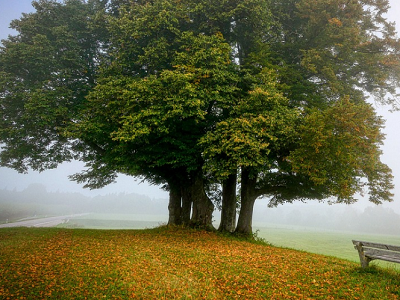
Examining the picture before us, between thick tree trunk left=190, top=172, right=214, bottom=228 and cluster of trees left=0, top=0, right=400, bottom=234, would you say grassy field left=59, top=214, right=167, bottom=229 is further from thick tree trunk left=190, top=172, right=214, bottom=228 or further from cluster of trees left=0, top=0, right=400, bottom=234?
cluster of trees left=0, top=0, right=400, bottom=234

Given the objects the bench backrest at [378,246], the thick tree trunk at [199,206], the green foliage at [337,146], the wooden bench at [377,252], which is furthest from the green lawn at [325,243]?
the green foliage at [337,146]

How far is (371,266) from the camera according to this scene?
333 inches

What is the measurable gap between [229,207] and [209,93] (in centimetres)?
874

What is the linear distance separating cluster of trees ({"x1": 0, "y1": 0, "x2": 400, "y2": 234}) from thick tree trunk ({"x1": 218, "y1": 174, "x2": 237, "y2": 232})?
0.12 m

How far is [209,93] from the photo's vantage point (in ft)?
45.7

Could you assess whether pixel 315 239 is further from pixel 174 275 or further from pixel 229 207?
pixel 174 275

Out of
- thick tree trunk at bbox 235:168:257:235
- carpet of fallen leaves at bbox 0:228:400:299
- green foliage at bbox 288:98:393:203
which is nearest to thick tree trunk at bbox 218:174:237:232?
thick tree trunk at bbox 235:168:257:235

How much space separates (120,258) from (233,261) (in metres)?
4.51

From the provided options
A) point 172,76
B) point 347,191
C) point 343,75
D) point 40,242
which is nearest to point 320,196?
point 347,191

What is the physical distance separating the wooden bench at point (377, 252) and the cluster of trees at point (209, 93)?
426cm

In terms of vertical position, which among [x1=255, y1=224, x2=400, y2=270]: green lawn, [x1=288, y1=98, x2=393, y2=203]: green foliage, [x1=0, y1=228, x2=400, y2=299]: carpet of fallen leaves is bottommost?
[x1=255, y1=224, x2=400, y2=270]: green lawn

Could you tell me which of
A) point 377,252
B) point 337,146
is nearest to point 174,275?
point 377,252

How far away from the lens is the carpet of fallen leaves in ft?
22.6

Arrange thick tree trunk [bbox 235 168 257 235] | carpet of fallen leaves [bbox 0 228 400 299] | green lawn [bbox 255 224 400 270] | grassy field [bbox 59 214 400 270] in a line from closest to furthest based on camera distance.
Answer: carpet of fallen leaves [bbox 0 228 400 299]
thick tree trunk [bbox 235 168 257 235]
green lawn [bbox 255 224 400 270]
grassy field [bbox 59 214 400 270]
